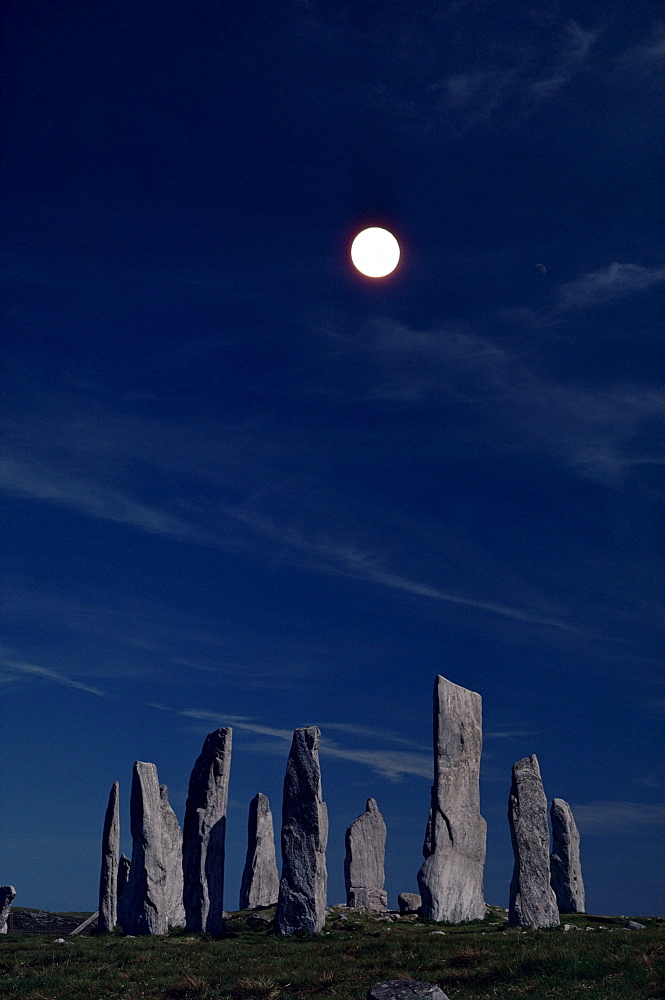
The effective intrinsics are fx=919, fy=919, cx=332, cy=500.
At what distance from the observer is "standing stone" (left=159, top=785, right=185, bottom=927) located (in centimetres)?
3638

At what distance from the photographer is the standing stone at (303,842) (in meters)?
26.8

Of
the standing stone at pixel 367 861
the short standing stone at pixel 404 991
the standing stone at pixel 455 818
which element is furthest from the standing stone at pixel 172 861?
the short standing stone at pixel 404 991

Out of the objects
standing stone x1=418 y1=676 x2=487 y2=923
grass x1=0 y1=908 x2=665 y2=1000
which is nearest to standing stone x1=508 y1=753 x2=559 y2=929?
grass x1=0 y1=908 x2=665 y2=1000

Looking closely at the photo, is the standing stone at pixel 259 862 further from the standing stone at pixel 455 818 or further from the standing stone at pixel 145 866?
the standing stone at pixel 455 818

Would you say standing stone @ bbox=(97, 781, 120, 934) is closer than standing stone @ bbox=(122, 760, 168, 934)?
No

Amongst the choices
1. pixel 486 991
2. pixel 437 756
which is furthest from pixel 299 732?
pixel 486 991

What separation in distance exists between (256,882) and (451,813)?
53.3ft

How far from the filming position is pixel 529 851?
2603 centimetres

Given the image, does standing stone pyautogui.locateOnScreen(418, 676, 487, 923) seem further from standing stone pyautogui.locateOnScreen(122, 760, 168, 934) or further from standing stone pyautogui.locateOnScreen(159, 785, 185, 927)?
standing stone pyautogui.locateOnScreen(159, 785, 185, 927)

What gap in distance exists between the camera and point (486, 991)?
14.9m

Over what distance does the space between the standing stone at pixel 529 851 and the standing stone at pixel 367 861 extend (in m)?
15.3

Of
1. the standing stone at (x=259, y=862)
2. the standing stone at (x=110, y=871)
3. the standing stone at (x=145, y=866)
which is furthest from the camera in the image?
the standing stone at (x=259, y=862)

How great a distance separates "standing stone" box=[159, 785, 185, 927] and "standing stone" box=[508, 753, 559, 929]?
15.8 metres

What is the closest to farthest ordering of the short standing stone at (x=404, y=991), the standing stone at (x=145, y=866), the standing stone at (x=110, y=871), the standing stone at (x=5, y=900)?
1. the short standing stone at (x=404, y=991)
2. the standing stone at (x=145, y=866)
3. the standing stone at (x=110, y=871)
4. the standing stone at (x=5, y=900)
